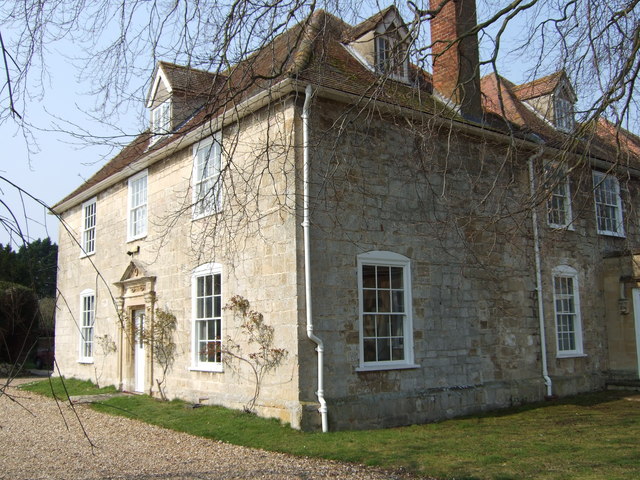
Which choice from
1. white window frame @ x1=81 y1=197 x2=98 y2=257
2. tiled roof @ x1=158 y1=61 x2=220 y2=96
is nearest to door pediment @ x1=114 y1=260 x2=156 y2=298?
white window frame @ x1=81 y1=197 x2=98 y2=257

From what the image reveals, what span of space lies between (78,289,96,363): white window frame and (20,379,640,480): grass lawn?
211 inches

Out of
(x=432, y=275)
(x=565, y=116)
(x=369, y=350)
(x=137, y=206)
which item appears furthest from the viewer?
(x=137, y=206)

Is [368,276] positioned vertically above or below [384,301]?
above

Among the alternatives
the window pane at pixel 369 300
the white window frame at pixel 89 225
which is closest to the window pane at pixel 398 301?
the window pane at pixel 369 300

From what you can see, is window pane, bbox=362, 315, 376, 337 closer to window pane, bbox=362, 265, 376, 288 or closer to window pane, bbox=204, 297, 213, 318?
window pane, bbox=362, 265, 376, 288

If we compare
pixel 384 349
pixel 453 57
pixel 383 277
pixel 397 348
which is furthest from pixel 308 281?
pixel 453 57

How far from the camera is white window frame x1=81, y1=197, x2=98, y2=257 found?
60.7 ft

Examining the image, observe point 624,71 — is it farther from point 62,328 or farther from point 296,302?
point 62,328

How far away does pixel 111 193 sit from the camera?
17500 mm

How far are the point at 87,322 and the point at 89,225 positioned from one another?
293cm

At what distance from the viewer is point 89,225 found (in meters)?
19.0

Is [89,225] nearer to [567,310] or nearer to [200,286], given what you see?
[200,286]

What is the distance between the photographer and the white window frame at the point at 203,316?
12.4 meters

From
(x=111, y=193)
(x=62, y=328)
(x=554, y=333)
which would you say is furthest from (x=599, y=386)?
(x=62, y=328)
